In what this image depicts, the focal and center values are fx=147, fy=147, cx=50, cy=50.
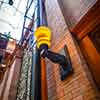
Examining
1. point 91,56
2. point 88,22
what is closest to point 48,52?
point 91,56

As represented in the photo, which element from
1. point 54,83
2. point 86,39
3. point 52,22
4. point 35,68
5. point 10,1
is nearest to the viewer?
point 86,39

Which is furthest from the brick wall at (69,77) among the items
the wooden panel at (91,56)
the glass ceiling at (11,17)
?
the glass ceiling at (11,17)

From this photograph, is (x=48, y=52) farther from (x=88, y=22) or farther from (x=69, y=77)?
(x=88, y=22)

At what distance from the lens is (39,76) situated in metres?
2.74

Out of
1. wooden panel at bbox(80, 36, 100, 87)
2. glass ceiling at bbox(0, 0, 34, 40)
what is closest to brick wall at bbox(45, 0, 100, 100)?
wooden panel at bbox(80, 36, 100, 87)

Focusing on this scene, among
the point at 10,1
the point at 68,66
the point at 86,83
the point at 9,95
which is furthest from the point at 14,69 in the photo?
the point at 10,1

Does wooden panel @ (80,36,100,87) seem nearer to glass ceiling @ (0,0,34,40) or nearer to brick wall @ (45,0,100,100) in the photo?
brick wall @ (45,0,100,100)

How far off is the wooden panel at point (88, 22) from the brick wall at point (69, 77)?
0.14 metres

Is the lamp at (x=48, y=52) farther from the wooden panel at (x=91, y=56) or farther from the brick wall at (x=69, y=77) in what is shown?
the wooden panel at (x=91, y=56)

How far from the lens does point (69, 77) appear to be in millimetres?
2012

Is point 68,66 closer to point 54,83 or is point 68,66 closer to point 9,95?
point 54,83

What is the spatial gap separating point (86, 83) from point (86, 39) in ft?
2.19

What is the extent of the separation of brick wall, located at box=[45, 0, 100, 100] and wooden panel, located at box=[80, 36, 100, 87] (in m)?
0.06

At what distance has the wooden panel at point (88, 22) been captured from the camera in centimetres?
196
